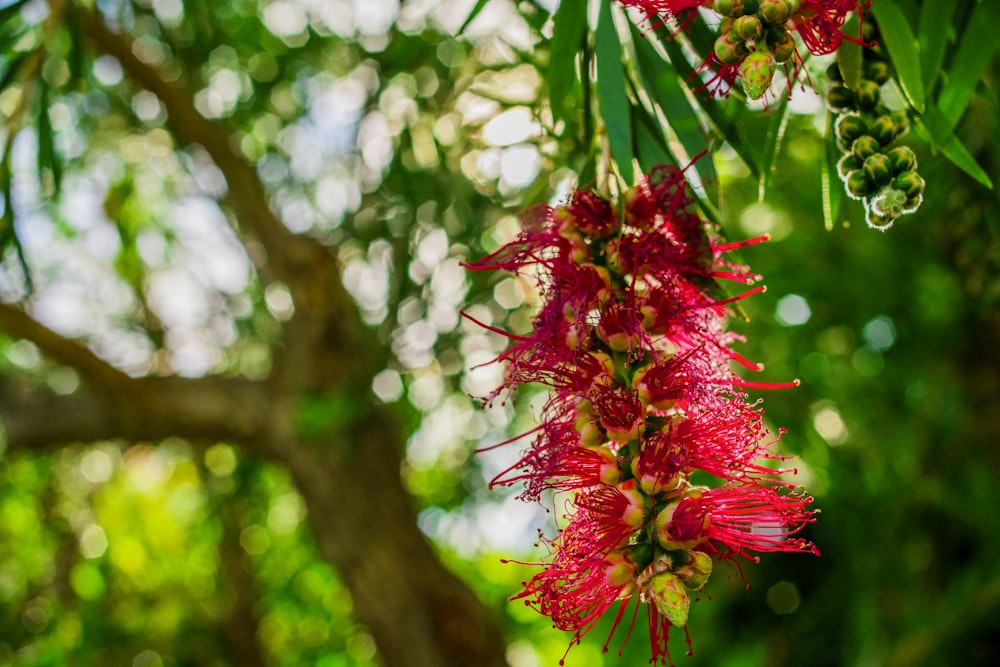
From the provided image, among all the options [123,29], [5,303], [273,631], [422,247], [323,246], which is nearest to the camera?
[5,303]

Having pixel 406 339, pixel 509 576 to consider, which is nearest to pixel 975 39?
pixel 406 339

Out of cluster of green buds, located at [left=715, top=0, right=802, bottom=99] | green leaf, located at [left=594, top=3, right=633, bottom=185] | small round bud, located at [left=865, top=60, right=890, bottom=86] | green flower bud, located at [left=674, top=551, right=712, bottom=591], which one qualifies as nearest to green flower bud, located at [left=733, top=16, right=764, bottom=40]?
cluster of green buds, located at [left=715, top=0, right=802, bottom=99]

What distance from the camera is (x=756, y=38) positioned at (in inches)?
25.5

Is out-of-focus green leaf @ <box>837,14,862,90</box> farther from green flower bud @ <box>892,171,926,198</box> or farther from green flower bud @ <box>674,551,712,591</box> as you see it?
green flower bud @ <box>674,551,712,591</box>

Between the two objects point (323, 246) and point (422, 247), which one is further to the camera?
point (323, 246)

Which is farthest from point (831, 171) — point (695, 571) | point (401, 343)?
point (401, 343)

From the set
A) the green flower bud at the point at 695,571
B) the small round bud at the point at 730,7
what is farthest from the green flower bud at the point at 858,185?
the green flower bud at the point at 695,571

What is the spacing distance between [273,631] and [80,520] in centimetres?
261

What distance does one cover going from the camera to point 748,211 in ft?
9.39

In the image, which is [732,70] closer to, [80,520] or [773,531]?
[773,531]

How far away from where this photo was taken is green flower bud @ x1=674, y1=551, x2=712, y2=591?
0.66 meters

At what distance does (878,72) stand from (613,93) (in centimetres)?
27

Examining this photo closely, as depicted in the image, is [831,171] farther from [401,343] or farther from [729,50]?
[401,343]

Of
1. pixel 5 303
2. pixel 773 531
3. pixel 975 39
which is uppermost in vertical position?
pixel 975 39
